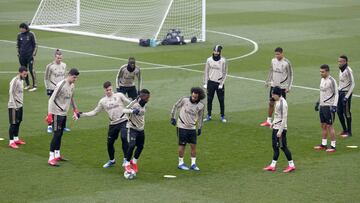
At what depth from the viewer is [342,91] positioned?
25469 mm

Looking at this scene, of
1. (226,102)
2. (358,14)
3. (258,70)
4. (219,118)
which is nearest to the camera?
(219,118)

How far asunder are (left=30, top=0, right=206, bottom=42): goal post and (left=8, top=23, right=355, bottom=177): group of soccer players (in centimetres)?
1762

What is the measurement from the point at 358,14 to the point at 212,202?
127 ft

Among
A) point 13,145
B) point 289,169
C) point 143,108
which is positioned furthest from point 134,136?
point 13,145

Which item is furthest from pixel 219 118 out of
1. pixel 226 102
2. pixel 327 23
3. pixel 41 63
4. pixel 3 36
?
pixel 327 23

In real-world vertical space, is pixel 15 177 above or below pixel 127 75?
below

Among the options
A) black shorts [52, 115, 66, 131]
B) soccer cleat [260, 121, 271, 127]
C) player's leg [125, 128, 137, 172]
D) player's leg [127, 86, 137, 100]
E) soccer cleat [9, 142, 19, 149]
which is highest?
player's leg [127, 86, 137, 100]

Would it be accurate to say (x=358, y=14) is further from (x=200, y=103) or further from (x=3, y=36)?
(x=200, y=103)

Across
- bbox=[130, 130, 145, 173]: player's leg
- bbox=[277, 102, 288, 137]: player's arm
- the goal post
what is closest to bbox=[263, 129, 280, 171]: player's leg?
bbox=[277, 102, 288, 137]: player's arm

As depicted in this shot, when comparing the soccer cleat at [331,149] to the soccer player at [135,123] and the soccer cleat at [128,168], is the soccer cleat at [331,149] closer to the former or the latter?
the soccer player at [135,123]

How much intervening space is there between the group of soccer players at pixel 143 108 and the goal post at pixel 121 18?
17624mm

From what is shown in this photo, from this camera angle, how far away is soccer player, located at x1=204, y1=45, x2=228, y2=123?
2736 centimetres

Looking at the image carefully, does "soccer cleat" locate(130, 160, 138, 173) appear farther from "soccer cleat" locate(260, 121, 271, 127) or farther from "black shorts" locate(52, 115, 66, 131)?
"soccer cleat" locate(260, 121, 271, 127)

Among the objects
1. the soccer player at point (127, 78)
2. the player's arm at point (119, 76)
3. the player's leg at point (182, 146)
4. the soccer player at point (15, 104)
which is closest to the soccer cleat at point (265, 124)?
the soccer player at point (127, 78)
